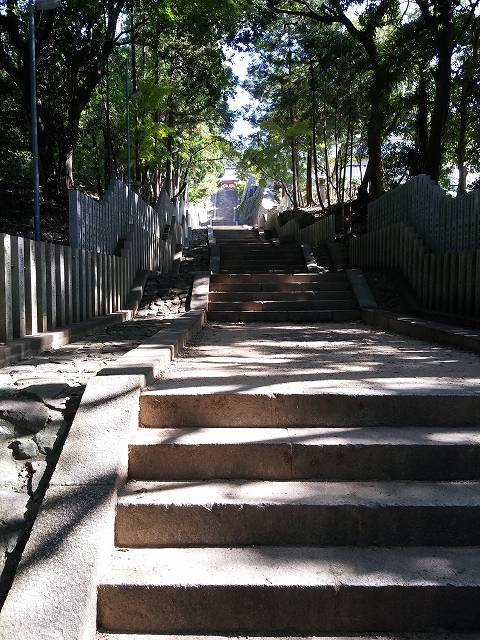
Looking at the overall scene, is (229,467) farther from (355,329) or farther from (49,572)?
(355,329)

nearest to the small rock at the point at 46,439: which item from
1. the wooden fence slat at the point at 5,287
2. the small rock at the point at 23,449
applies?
the small rock at the point at 23,449

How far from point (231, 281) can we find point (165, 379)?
6618mm

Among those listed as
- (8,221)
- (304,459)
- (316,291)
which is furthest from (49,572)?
(8,221)

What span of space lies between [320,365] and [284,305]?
485cm

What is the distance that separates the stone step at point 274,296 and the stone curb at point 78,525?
20.7 feet

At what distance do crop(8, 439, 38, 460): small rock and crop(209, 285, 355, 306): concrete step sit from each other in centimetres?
679

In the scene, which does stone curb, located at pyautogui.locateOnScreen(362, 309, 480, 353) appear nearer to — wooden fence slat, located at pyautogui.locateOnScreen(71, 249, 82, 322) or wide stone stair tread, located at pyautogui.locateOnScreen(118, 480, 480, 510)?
wide stone stair tread, located at pyautogui.locateOnScreen(118, 480, 480, 510)

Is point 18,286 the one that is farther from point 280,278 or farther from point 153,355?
point 280,278

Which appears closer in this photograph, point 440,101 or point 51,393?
point 51,393

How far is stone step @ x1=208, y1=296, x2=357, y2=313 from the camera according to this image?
9.22 metres

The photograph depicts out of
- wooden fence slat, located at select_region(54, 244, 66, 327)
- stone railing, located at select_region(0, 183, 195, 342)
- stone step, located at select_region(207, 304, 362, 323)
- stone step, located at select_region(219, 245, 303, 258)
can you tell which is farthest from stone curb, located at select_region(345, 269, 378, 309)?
wooden fence slat, located at select_region(54, 244, 66, 327)

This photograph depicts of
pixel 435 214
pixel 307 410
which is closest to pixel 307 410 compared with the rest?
pixel 307 410

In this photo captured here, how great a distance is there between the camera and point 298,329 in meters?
7.92

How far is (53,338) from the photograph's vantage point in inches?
208
